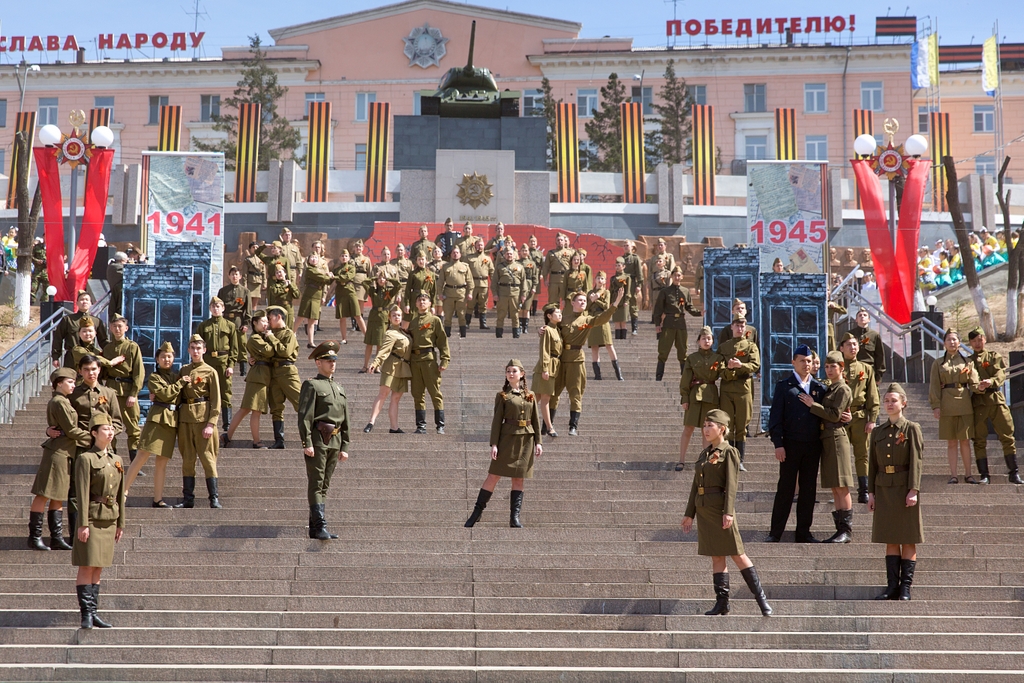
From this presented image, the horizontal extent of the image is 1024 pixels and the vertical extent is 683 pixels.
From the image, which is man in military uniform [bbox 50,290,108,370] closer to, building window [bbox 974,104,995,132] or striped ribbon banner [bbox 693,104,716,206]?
striped ribbon banner [bbox 693,104,716,206]

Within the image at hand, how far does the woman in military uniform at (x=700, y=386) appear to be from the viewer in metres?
12.2

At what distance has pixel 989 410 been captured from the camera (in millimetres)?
12375

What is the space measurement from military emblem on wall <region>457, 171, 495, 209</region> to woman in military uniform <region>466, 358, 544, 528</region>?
57.6 feet

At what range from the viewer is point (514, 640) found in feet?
28.3

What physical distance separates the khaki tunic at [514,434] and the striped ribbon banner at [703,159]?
72.6 ft

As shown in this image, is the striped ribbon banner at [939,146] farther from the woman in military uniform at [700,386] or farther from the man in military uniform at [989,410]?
the woman in military uniform at [700,386]

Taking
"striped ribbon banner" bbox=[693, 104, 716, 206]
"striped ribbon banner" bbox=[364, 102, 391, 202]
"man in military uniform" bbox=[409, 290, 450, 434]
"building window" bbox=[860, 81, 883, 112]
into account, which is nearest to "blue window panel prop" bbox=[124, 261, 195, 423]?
"man in military uniform" bbox=[409, 290, 450, 434]

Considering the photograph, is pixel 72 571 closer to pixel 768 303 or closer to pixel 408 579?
pixel 408 579

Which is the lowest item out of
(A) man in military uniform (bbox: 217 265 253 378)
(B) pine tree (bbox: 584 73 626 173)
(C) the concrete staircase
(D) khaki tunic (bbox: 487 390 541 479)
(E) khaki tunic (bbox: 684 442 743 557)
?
(C) the concrete staircase

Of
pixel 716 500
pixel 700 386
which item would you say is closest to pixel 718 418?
pixel 716 500

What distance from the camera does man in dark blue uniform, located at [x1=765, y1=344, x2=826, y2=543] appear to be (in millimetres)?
10336

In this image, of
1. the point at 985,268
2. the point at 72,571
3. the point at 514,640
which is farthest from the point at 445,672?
the point at 985,268

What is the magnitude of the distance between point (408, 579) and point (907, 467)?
13.1 feet

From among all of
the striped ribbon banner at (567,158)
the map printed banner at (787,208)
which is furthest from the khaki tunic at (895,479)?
the striped ribbon banner at (567,158)
